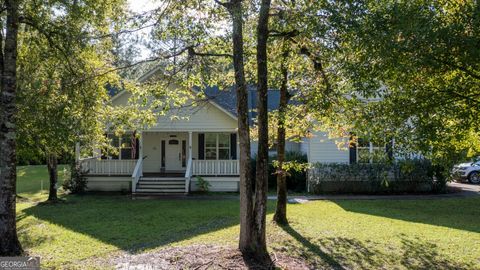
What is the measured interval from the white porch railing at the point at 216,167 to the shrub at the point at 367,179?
406 centimetres

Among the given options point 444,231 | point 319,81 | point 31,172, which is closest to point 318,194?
point 444,231

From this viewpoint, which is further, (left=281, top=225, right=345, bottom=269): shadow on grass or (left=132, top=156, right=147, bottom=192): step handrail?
(left=132, top=156, right=147, bottom=192): step handrail

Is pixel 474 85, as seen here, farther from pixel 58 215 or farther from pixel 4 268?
pixel 58 215

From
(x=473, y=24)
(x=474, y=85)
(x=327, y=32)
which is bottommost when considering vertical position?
(x=474, y=85)

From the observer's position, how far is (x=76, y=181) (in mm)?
20578

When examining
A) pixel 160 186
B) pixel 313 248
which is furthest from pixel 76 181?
pixel 313 248

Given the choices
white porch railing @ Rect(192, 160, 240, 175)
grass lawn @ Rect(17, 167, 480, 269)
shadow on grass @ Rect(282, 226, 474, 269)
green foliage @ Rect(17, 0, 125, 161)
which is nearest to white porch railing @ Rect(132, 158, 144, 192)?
grass lawn @ Rect(17, 167, 480, 269)

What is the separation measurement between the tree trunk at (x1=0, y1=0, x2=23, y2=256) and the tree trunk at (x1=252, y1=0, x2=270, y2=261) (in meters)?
5.10

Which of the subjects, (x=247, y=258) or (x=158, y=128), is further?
(x=158, y=128)

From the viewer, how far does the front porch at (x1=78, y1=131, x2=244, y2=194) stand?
2042 cm

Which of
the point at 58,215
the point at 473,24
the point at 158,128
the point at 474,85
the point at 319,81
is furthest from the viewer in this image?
the point at 158,128

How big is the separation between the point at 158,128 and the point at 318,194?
893 cm

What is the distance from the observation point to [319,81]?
900 cm

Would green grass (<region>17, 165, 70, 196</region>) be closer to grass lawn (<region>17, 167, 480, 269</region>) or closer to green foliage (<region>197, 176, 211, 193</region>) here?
grass lawn (<region>17, 167, 480, 269</region>)
